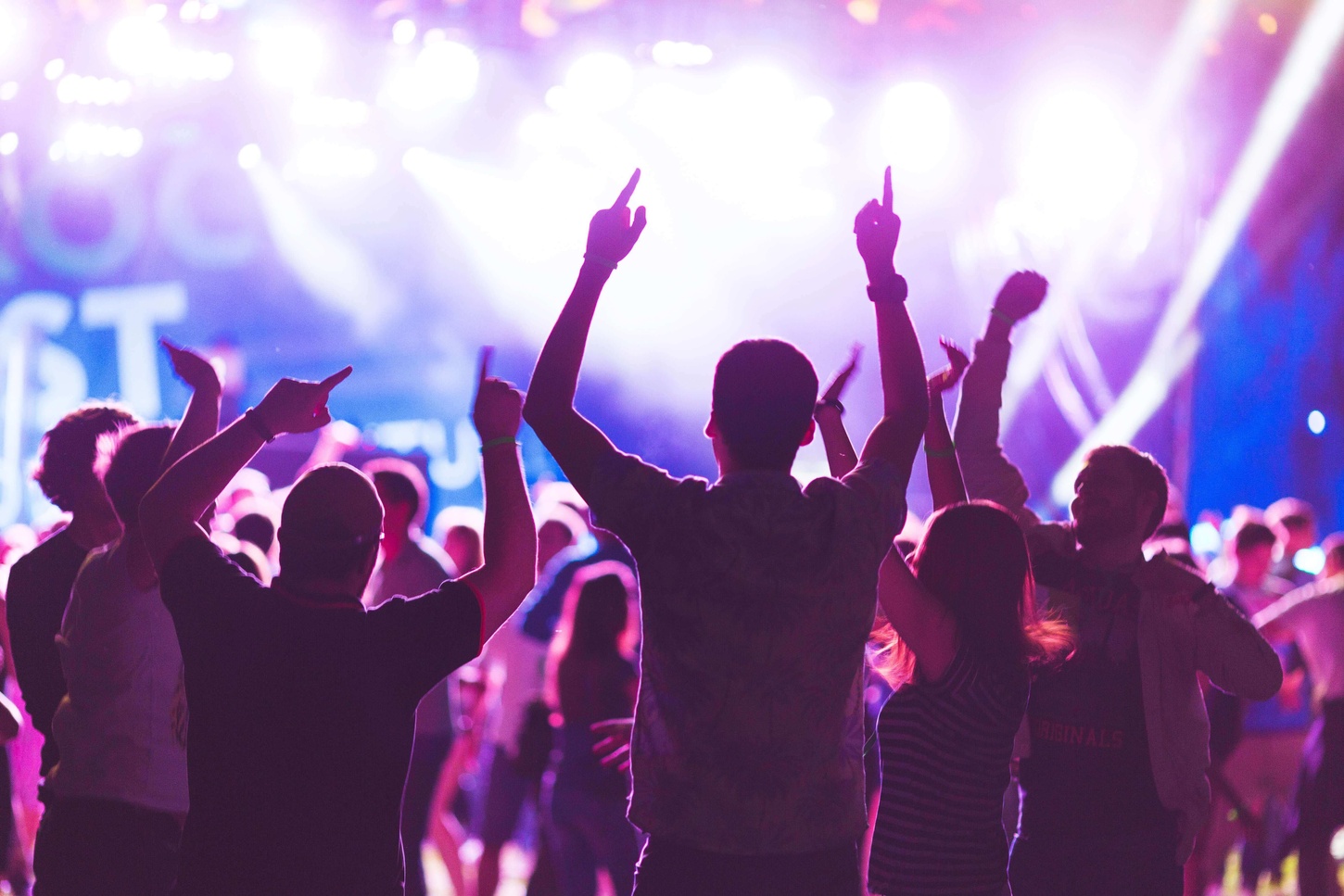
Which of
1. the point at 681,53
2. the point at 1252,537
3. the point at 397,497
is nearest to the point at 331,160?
the point at 681,53

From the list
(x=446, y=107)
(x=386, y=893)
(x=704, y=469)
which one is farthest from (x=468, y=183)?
(x=386, y=893)

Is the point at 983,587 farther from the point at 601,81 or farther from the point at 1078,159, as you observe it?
the point at 1078,159

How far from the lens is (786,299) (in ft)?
34.8

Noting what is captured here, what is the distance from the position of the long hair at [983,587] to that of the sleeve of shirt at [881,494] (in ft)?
1.32

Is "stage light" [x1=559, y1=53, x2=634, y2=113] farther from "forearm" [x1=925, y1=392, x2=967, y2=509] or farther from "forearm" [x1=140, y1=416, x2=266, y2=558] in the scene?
"forearm" [x1=140, y1=416, x2=266, y2=558]

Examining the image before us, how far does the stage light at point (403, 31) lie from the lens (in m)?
8.67

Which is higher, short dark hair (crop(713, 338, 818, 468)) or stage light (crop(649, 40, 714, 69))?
stage light (crop(649, 40, 714, 69))

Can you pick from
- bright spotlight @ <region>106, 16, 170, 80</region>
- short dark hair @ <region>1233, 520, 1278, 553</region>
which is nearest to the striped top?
short dark hair @ <region>1233, 520, 1278, 553</region>

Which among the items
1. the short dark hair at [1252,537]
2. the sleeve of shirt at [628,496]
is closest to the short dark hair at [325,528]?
the sleeve of shirt at [628,496]

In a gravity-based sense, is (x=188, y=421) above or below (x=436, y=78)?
below

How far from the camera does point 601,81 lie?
908cm

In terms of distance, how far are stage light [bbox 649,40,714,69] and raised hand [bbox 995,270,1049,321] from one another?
681 cm

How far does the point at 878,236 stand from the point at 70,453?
1.69m

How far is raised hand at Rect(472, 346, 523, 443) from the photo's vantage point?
176cm
